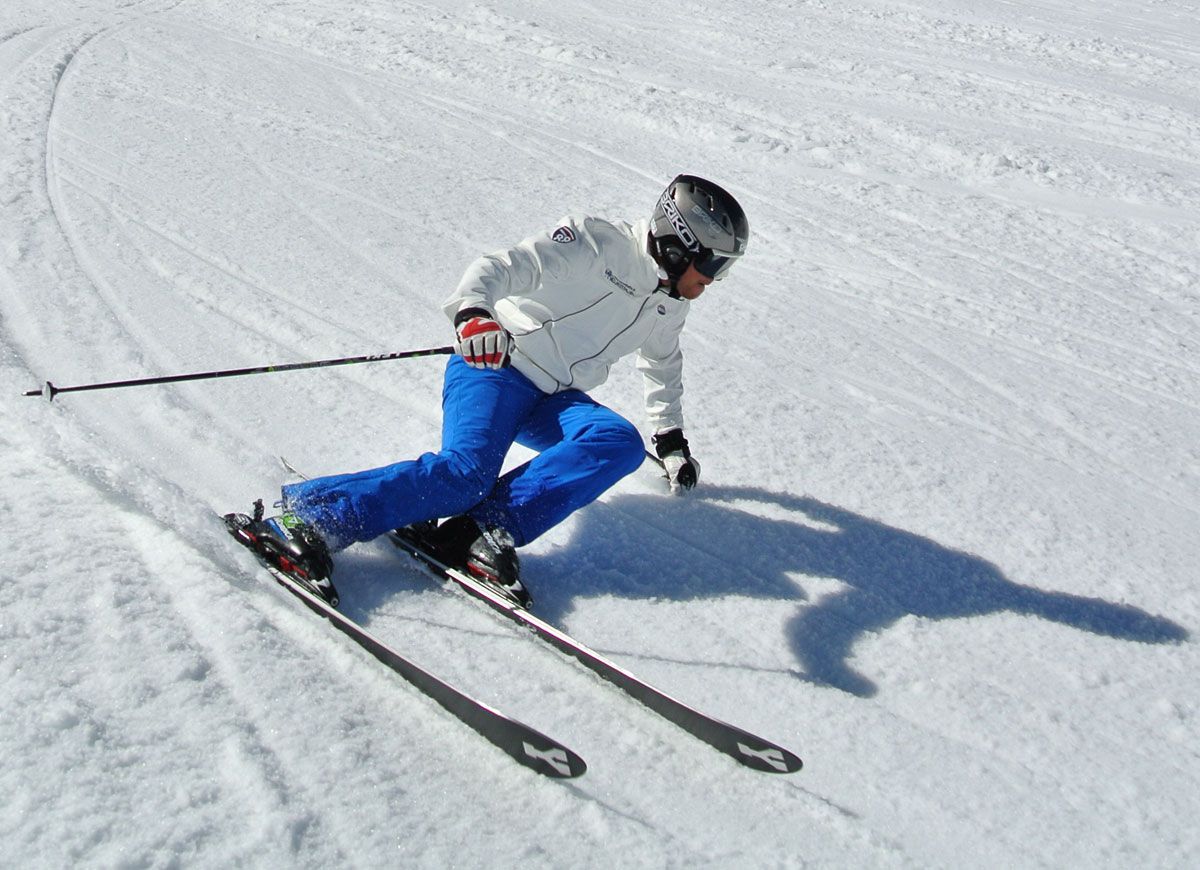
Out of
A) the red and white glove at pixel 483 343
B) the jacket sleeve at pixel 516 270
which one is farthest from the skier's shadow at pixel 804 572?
the jacket sleeve at pixel 516 270

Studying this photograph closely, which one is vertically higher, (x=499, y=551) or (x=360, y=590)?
(x=499, y=551)

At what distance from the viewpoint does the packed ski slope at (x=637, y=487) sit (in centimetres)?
246

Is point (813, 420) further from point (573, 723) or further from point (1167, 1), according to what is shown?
point (1167, 1)

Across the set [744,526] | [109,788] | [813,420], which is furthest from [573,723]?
[813,420]

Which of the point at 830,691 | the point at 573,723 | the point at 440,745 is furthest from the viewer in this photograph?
the point at 830,691

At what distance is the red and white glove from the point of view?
324 cm

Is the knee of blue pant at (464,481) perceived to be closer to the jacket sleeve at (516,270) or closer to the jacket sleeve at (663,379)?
the jacket sleeve at (516,270)

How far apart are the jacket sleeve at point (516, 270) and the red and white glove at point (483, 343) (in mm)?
103

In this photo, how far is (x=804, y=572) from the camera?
377 centimetres

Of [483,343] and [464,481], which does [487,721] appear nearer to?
[464,481]

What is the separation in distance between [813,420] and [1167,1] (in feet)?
46.1

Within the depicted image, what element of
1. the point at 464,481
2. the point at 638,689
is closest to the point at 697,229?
the point at 464,481

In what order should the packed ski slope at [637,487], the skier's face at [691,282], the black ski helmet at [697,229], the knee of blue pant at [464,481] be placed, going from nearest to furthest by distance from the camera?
the packed ski slope at [637,487], the knee of blue pant at [464,481], the black ski helmet at [697,229], the skier's face at [691,282]

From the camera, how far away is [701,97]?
10.1 meters
